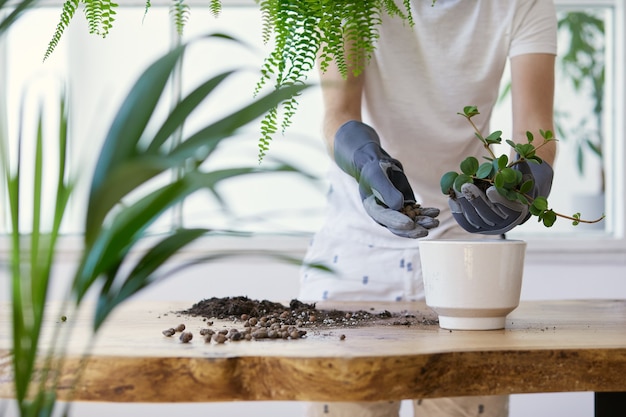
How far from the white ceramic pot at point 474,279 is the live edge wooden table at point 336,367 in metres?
0.06

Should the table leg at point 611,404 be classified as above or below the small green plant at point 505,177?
below

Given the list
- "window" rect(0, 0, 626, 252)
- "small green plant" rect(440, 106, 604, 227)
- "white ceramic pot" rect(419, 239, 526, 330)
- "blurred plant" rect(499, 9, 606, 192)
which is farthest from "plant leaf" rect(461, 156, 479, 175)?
"blurred plant" rect(499, 9, 606, 192)

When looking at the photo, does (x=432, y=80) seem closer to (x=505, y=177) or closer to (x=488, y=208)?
(x=488, y=208)

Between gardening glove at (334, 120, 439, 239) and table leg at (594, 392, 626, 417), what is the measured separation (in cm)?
38

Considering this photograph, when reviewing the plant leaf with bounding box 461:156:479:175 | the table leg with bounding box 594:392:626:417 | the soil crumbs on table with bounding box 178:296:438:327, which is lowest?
the table leg with bounding box 594:392:626:417

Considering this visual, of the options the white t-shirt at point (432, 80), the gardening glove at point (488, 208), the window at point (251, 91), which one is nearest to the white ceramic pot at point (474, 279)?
the gardening glove at point (488, 208)

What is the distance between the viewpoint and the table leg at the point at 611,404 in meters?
1.23

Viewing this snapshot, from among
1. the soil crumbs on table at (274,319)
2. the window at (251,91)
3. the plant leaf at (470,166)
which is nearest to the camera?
the soil crumbs on table at (274,319)

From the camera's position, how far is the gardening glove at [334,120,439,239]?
1.21m

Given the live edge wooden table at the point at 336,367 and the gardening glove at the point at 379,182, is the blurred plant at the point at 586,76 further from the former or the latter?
the live edge wooden table at the point at 336,367

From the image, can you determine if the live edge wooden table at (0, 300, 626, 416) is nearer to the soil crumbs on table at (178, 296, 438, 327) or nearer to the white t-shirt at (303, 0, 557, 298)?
the soil crumbs on table at (178, 296, 438, 327)

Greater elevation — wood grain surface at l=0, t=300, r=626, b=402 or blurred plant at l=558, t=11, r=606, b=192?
blurred plant at l=558, t=11, r=606, b=192

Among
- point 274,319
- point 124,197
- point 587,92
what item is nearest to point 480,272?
point 274,319

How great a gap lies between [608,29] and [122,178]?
10.2 ft
